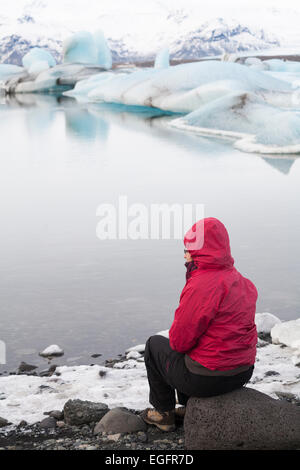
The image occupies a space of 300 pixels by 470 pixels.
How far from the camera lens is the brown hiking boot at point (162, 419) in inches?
96.0

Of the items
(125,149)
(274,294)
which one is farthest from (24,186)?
(274,294)

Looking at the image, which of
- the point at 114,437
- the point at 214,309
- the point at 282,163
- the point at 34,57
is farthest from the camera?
the point at 34,57

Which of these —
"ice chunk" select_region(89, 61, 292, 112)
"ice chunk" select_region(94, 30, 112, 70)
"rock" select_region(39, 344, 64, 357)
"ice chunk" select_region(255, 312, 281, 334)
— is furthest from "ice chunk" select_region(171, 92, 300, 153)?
"ice chunk" select_region(94, 30, 112, 70)

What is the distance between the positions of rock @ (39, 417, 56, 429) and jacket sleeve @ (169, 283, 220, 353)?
0.69 m

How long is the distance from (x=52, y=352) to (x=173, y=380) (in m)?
1.22

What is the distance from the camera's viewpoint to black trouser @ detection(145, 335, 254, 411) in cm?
225

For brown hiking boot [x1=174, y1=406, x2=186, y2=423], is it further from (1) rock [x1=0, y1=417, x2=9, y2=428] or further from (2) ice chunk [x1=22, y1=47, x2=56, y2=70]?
(2) ice chunk [x1=22, y1=47, x2=56, y2=70]

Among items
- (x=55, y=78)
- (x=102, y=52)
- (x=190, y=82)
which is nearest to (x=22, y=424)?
(x=190, y=82)

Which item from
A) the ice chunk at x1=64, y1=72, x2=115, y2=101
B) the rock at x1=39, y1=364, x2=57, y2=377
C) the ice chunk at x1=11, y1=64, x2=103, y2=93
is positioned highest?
the ice chunk at x1=11, y1=64, x2=103, y2=93

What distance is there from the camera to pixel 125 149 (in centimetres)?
1161

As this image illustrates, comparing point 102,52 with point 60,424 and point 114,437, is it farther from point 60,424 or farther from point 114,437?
point 114,437

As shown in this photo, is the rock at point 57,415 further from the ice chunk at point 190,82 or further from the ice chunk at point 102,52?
the ice chunk at point 102,52

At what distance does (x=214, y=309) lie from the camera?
7.06 feet

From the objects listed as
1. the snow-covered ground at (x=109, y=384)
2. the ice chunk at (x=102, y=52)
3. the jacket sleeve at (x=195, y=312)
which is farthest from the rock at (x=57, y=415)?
the ice chunk at (x=102, y=52)
